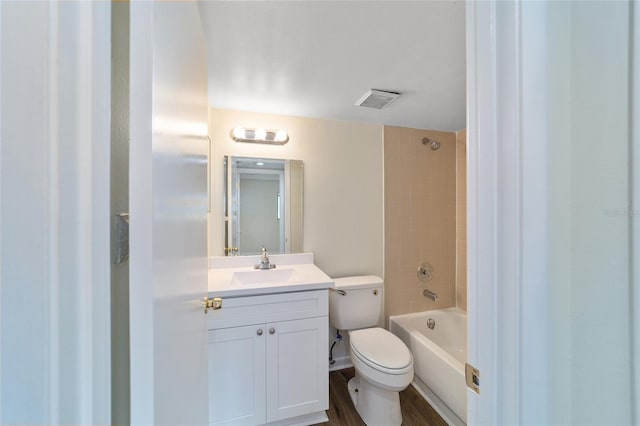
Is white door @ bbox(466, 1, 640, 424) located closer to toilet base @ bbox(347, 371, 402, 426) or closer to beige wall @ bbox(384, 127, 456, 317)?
toilet base @ bbox(347, 371, 402, 426)

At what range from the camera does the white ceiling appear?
93 centimetres

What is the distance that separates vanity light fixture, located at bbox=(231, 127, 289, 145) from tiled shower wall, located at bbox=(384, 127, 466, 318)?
0.94m

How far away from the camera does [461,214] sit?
7.54 ft

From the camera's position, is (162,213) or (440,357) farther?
(440,357)

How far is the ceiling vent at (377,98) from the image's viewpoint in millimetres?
1525

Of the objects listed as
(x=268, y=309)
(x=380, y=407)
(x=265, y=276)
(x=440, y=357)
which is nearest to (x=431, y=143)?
(x=440, y=357)

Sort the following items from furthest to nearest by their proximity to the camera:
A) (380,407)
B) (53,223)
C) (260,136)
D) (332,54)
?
(260,136), (380,407), (332,54), (53,223)

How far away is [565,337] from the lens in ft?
1.55

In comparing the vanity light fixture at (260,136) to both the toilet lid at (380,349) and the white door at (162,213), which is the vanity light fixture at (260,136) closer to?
the white door at (162,213)

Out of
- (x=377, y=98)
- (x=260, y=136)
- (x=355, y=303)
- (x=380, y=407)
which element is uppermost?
(x=377, y=98)

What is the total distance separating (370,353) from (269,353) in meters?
0.64

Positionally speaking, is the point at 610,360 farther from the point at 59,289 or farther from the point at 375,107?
the point at 375,107

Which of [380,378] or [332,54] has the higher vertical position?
[332,54]

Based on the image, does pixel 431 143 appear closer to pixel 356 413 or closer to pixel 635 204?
pixel 635 204
